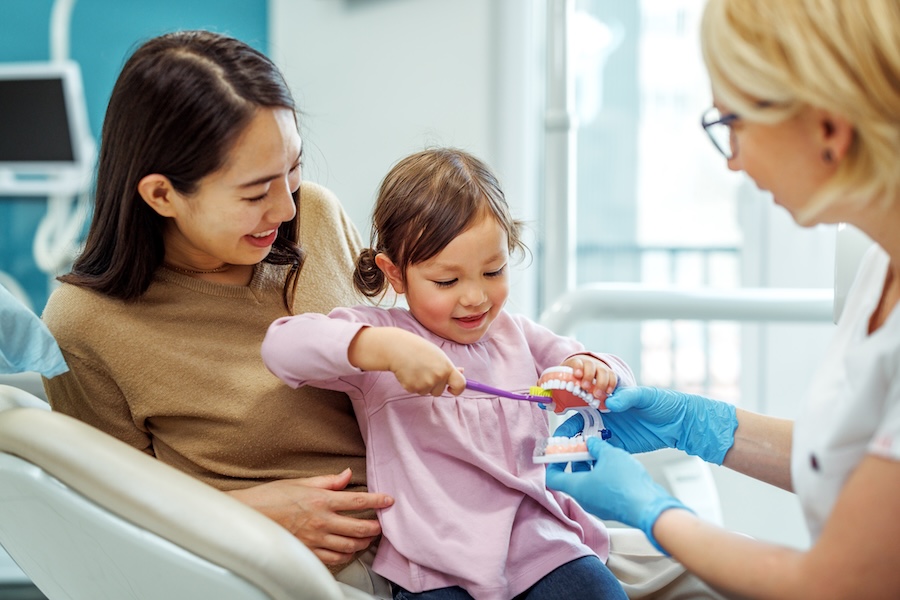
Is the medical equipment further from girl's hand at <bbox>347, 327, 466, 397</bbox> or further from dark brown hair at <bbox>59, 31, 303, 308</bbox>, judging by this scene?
girl's hand at <bbox>347, 327, 466, 397</bbox>

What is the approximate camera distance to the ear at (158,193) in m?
1.19

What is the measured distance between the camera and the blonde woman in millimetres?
759

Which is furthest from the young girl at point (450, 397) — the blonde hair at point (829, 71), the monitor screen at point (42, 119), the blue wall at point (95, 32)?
the monitor screen at point (42, 119)

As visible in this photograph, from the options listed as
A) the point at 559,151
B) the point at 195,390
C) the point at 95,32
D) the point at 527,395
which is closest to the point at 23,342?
the point at 195,390

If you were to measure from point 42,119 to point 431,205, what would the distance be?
2.63 meters

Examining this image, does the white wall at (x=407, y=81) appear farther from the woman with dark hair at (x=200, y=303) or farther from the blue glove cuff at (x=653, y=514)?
the blue glove cuff at (x=653, y=514)

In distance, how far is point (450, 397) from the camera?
1.23 metres

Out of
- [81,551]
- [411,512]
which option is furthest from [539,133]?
[81,551]

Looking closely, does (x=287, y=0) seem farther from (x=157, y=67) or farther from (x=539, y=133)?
(x=157, y=67)

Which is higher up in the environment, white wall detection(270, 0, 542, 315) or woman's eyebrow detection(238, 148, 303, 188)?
white wall detection(270, 0, 542, 315)

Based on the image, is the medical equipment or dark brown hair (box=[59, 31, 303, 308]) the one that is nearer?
dark brown hair (box=[59, 31, 303, 308])

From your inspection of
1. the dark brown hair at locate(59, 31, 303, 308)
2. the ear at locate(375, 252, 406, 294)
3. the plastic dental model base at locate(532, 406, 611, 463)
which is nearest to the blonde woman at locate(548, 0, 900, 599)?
the plastic dental model base at locate(532, 406, 611, 463)

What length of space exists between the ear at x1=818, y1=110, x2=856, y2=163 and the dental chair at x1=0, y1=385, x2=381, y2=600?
2.19 ft

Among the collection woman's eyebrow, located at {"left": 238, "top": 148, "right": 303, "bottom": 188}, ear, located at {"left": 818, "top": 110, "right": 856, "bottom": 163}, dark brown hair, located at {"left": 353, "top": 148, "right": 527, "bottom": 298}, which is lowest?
dark brown hair, located at {"left": 353, "top": 148, "right": 527, "bottom": 298}
